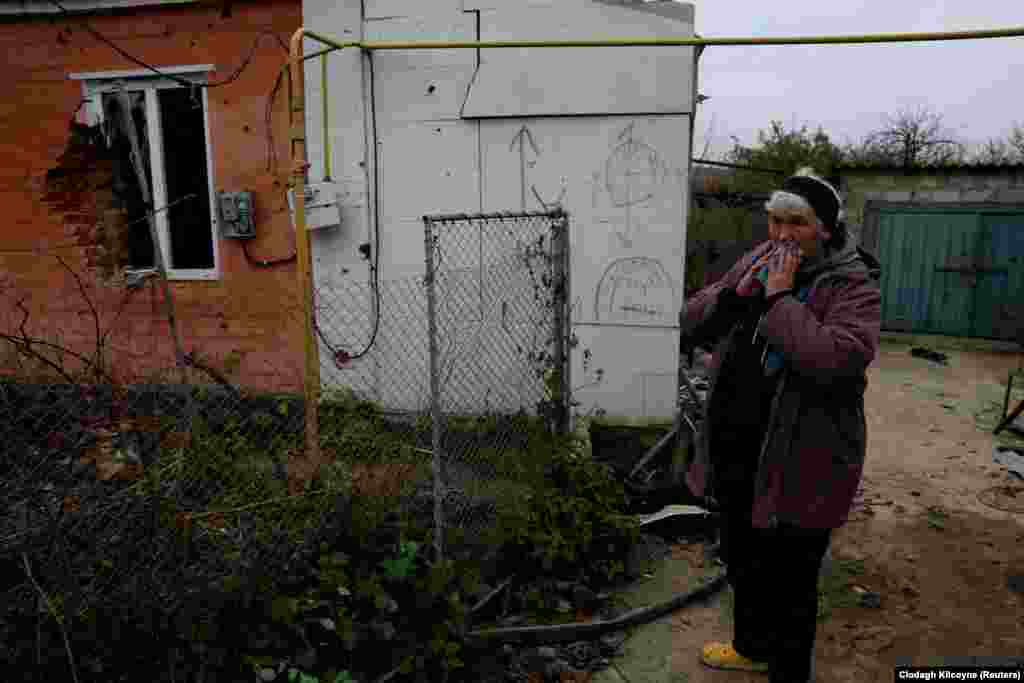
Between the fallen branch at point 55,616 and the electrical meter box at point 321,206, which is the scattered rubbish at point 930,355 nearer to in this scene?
the electrical meter box at point 321,206

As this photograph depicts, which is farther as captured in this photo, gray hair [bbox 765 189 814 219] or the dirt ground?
the dirt ground

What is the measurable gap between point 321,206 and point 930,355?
886 cm

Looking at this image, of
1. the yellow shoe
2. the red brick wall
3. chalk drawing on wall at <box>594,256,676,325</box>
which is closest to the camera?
the yellow shoe

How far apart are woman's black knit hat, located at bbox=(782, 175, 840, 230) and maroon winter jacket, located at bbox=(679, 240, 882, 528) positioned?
0.41 ft

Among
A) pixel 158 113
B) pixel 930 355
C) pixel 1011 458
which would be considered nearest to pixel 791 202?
pixel 1011 458

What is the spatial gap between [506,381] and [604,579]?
4.84 ft

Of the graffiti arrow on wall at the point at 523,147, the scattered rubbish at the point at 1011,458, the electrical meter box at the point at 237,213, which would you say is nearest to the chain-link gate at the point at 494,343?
the graffiti arrow on wall at the point at 523,147

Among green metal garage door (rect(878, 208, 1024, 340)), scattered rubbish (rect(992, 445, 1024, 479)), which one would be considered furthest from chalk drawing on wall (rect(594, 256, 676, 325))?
green metal garage door (rect(878, 208, 1024, 340))

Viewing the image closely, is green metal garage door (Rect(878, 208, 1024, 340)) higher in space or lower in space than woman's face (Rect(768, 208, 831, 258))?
lower

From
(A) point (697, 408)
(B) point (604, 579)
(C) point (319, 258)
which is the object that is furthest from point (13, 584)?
(A) point (697, 408)

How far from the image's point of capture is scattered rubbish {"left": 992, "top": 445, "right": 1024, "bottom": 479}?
529cm

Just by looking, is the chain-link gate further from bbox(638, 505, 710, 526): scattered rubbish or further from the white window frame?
the white window frame

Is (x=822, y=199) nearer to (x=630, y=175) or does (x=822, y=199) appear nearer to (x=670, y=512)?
(x=670, y=512)

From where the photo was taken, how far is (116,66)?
542 centimetres
